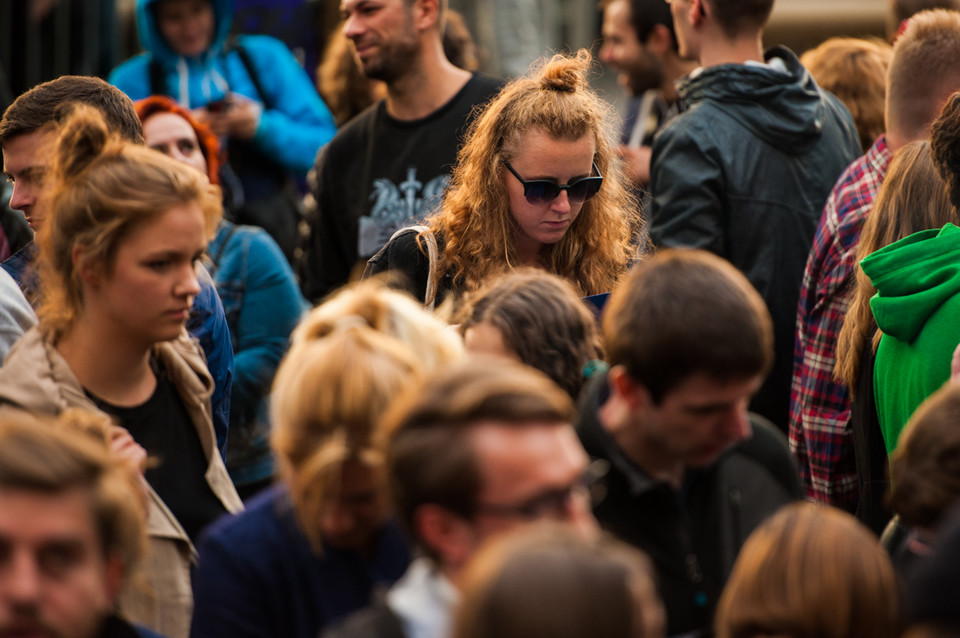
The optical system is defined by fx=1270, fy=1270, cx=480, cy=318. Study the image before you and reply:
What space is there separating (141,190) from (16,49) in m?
6.06

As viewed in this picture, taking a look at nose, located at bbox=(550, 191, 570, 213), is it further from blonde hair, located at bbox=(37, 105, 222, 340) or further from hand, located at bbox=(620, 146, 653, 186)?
hand, located at bbox=(620, 146, 653, 186)

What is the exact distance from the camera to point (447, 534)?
201 centimetres

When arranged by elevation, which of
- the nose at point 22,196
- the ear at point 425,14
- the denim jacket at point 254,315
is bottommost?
the denim jacket at point 254,315

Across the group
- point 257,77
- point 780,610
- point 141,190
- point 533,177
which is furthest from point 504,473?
point 257,77

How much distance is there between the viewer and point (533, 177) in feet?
12.3

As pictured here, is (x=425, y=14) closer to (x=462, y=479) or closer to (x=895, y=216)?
(x=895, y=216)

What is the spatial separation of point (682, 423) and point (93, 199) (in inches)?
55.6

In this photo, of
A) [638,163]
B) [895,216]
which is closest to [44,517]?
[895,216]

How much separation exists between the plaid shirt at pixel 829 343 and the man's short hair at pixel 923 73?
142mm

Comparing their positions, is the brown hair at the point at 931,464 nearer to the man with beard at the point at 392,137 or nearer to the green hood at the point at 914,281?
the green hood at the point at 914,281

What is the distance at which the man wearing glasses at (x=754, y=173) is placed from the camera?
14.7 feet

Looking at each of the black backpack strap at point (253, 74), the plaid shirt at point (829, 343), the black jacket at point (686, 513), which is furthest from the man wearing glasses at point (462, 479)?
the black backpack strap at point (253, 74)

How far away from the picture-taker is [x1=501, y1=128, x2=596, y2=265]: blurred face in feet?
12.2

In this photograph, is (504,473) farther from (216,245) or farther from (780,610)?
(216,245)
